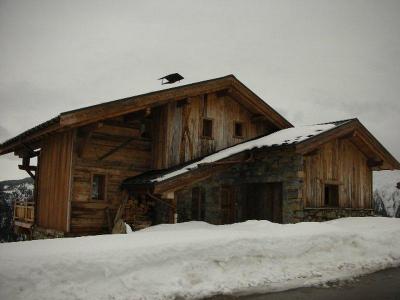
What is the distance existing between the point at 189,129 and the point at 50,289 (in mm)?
11061

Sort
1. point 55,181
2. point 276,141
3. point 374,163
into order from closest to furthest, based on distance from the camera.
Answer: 1. point 55,181
2. point 276,141
3. point 374,163

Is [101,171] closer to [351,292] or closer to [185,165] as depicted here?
[185,165]

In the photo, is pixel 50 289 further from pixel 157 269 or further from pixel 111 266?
pixel 157 269

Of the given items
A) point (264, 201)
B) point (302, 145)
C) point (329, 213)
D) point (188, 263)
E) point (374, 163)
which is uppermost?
point (302, 145)

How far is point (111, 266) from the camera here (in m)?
6.38

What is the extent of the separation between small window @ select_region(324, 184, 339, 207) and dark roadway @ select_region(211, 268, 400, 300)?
7445 mm

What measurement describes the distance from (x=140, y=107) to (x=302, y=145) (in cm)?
601

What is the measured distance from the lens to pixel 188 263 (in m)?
7.13

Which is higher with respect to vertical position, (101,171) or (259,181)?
(101,171)

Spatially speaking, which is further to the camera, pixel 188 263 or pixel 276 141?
pixel 276 141

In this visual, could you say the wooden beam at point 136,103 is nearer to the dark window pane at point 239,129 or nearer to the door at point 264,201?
the dark window pane at point 239,129

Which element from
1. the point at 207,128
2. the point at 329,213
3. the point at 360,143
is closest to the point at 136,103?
the point at 207,128

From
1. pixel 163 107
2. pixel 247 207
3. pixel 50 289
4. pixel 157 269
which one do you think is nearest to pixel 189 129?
pixel 163 107

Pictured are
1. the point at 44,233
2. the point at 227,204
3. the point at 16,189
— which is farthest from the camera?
the point at 16,189
